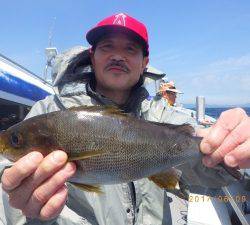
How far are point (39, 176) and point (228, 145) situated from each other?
4.20 ft

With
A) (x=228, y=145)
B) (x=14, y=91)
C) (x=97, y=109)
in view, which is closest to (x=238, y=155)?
(x=228, y=145)

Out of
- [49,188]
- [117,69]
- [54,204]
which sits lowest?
[54,204]

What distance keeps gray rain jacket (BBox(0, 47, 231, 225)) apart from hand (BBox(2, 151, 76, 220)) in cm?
48

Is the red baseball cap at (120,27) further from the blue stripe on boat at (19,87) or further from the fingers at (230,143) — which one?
the blue stripe on boat at (19,87)

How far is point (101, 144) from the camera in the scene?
8.45ft

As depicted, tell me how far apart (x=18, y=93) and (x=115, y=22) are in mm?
7323

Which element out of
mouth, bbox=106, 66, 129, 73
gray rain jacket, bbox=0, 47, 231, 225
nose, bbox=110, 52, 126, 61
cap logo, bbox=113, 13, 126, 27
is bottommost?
gray rain jacket, bbox=0, 47, 231, 225

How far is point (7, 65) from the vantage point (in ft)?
35.2

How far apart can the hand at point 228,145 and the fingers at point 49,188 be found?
0.94 m

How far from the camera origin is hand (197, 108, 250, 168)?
263 cm

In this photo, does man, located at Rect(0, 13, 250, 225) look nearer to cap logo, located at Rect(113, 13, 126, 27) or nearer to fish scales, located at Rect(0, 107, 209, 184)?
cap logo, located at Rect(113, 13, 126, 27)

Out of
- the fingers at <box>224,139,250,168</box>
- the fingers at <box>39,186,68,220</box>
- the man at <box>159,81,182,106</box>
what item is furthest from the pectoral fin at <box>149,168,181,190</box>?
the man at <box>159,81,182,106</box>

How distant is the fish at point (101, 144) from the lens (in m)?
2.53

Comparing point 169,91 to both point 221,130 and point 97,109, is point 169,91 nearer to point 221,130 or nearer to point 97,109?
point 221,130
